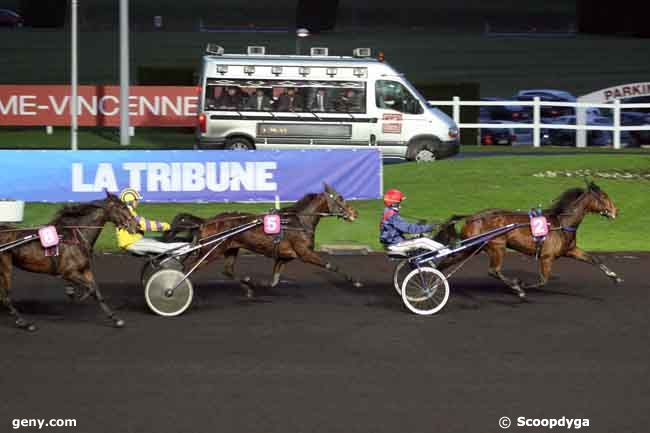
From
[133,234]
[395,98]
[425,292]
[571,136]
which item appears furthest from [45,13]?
[425,292]

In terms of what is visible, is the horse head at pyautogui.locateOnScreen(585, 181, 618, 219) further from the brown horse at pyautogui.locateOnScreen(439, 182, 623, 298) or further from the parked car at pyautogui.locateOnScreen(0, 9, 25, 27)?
the parked car at pyautogui.locateOnScreen(0, 9, 25, 27)

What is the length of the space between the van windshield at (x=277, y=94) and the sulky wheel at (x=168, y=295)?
14873 mm

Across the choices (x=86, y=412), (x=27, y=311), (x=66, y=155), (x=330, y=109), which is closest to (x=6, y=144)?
(x=330, y=109)

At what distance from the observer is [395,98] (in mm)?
29406

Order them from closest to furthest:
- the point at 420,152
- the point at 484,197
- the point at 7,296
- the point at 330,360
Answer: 1. the point at 330,360
2. the point at 7,296
3. the point at 484,197
4. the point at 420,152

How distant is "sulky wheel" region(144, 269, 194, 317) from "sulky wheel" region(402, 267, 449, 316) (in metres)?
2.51

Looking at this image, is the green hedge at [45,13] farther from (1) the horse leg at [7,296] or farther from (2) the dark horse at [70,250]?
(1) the horse leg at [7,296]

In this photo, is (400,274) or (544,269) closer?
(544,269)

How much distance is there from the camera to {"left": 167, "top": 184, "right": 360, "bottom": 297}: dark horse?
15094 mm

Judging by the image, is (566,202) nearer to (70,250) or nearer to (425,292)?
(425,292)

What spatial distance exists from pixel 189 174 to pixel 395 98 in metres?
8.14

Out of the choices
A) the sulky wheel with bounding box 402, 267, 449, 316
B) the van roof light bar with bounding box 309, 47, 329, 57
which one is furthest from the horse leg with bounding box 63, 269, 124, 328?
the van roof light bar with bounding box 309, 47, 329, 57

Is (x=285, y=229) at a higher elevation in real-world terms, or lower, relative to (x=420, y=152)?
lower

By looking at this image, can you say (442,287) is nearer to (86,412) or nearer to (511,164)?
(86,412)
